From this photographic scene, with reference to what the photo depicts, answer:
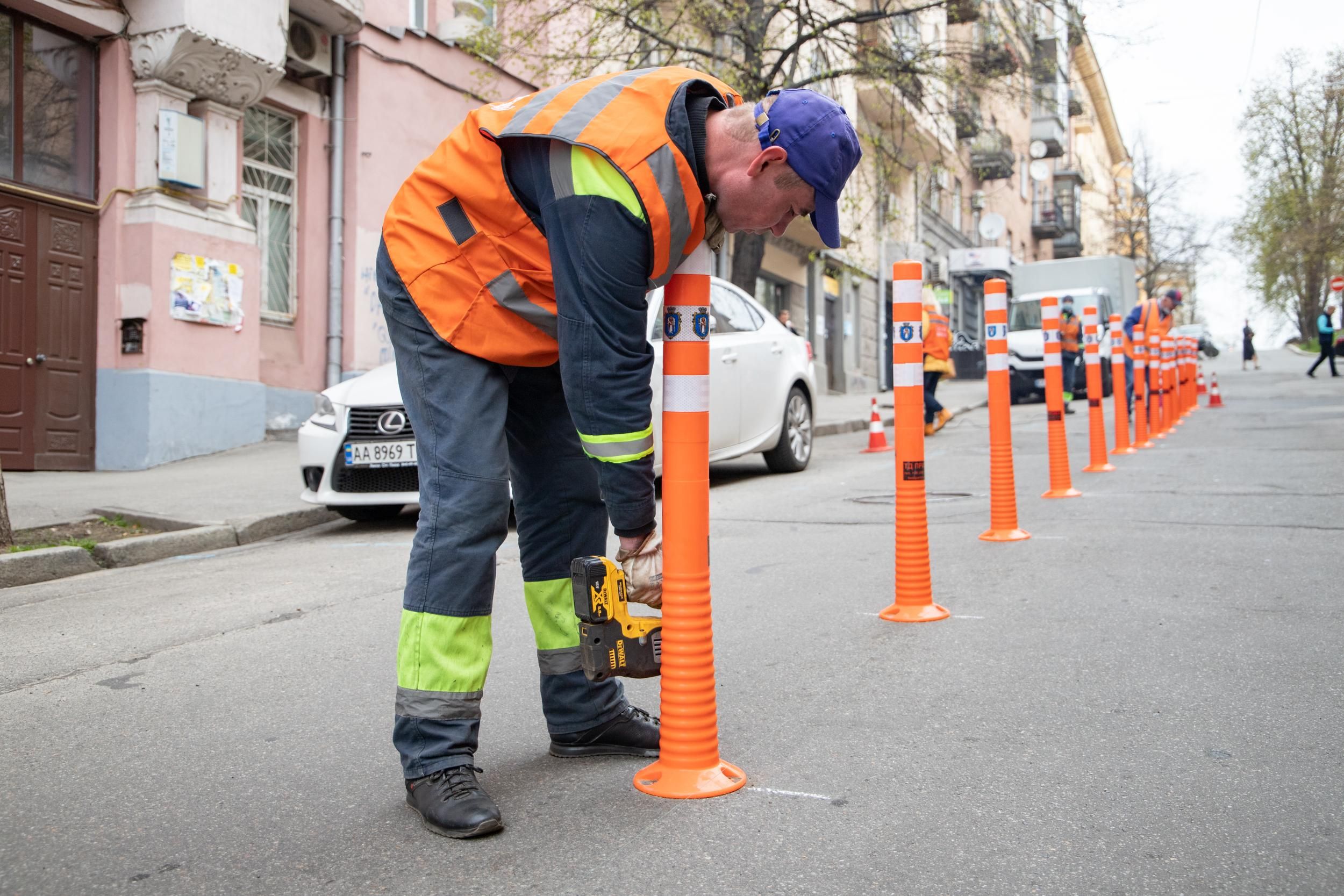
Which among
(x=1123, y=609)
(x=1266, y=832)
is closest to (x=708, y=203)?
(x=1266, y=832)

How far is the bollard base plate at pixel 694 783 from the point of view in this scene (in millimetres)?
2684

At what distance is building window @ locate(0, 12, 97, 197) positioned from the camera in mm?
10516

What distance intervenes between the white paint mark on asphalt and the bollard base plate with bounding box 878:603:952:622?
1.85m

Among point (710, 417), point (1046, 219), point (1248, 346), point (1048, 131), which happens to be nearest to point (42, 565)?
point (710, 417)

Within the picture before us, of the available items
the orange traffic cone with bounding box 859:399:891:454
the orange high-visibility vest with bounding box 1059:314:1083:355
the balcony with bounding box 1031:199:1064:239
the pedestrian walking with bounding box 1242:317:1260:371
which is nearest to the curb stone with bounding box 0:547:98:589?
the orange traffic cone with bounding box 859:399:891:454

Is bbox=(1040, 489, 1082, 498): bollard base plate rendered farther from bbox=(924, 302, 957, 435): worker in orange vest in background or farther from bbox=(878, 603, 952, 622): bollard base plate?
bbox=(924, 302, 957, 435): worker in orange vest in background

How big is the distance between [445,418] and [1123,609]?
2.95m

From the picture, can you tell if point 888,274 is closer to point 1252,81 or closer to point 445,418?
point 1252,81

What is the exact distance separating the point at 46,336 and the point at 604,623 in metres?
10.1

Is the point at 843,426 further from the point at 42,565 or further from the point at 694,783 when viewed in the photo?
the point at 694,783

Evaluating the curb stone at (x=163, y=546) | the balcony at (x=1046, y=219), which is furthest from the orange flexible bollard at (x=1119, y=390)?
the balcony at (x=1046, y=219)

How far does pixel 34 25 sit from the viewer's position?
10750mm

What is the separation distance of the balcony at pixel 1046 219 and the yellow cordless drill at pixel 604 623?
173 feet

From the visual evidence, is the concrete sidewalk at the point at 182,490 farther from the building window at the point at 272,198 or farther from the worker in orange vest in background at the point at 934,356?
the worker in orange vest in background at the point at 934,356
